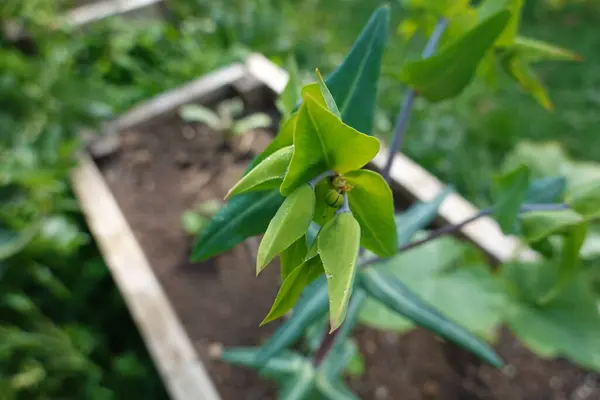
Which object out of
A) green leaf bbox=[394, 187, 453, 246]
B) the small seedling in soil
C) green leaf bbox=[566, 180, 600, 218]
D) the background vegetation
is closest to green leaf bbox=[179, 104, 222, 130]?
the small seedling in soil

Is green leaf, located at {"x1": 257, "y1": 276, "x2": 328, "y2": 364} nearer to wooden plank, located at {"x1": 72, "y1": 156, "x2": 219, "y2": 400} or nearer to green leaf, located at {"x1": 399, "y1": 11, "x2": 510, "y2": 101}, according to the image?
green leaf, located at {"x1": 399, "y1": 11, "x2": 510, "y2": 101}

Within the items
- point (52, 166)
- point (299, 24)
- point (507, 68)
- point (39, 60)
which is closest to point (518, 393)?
point (507, 68)

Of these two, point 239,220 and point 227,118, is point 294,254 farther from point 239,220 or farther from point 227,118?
point 227,118

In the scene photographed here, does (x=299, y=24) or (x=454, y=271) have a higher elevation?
(x=299, y=24)

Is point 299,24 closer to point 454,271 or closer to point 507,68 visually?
point 454,271

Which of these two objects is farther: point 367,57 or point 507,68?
point 507,68

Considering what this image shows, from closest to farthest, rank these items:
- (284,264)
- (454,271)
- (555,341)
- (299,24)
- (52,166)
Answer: (284,264)
(555,341)
(454,271)
(52,166)
(299,24)

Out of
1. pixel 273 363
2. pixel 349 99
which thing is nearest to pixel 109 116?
pixel 273 363
